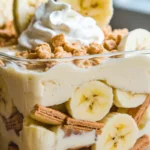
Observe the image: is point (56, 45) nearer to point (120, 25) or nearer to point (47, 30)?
point (47, 30)

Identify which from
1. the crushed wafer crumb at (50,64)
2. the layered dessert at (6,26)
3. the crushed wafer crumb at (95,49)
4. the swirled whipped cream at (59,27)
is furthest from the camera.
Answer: the layered dessert at (6,26)

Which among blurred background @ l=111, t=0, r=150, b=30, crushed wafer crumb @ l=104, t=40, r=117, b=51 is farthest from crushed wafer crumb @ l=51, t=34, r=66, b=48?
blurred background @ l=111, t=0, r=150, b=30

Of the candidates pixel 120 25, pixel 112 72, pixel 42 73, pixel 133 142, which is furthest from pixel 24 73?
pixel 120 25

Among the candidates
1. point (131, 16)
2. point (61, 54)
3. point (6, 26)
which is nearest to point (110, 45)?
point (61, 54)

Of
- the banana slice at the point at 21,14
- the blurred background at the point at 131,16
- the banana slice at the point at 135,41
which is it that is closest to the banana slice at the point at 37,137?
the banana slice at the point at 135,41

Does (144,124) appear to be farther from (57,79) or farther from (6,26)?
(6,26)

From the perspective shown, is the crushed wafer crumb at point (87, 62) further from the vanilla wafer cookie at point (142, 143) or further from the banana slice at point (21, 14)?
the banana slice at point (21, 14)

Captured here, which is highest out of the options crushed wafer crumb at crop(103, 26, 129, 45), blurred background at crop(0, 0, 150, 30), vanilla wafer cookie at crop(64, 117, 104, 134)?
blurred background at crop(0, 0, 150, 30)

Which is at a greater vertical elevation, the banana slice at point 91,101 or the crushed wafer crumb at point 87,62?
the crushed wafer crumb at point 87,62

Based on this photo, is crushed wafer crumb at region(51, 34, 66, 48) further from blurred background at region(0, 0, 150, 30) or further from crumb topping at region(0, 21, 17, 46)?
blurred background at region(0, 0, 150, 30)
